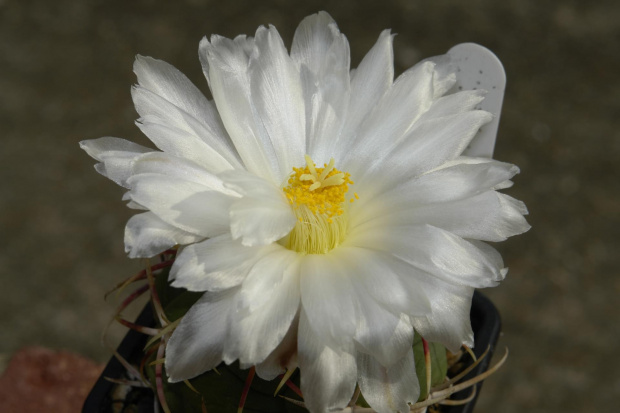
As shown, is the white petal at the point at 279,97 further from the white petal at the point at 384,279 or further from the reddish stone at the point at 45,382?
the reddish stone at the point at 45,382

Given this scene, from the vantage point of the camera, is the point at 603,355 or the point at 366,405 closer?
the point at 366,405

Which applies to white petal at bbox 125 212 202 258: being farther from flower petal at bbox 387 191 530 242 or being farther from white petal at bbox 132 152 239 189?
flower petal at bbox 387 191 530 242

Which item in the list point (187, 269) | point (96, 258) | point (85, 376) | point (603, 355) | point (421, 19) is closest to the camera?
point (187, 269)

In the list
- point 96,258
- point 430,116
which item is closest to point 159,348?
point 430,116

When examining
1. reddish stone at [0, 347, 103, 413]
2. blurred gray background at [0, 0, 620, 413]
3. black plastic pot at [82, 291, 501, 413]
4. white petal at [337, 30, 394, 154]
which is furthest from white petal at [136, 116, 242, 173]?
blurred gray background at [0, 0, 620, 413]

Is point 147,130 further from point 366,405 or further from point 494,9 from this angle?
point 494,9

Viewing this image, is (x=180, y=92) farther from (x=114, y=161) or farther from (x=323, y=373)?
(x=323, y=373)
